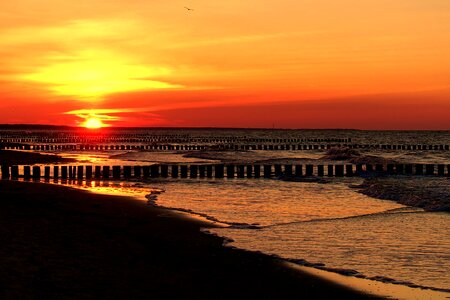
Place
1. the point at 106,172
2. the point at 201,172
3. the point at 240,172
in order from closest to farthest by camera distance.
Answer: the point at 106,172 → the point at 201,172 → the point at 240,172

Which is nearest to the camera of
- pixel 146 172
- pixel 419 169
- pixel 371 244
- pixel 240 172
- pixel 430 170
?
pixel 371 244

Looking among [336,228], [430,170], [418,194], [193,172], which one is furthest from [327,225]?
[430,170]

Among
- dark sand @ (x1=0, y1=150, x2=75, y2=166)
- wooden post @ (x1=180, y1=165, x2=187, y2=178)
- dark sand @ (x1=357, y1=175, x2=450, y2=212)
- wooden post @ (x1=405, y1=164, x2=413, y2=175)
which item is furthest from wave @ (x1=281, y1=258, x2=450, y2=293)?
dark sand @ (x1=0, y1=150, x2=75, y2=166)

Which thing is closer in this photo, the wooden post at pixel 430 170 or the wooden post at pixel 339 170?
the wooden post at pixel 339 170

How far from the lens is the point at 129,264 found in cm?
1136

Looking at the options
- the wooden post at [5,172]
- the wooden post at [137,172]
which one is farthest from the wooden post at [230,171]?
the wooden post at [5,172]

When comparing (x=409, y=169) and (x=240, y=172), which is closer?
(x=240, y=172)

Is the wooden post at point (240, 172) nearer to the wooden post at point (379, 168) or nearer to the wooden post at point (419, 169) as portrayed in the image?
the wooden post at point (379, 168)

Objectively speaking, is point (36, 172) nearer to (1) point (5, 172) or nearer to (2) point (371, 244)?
(1) point (5, 172)

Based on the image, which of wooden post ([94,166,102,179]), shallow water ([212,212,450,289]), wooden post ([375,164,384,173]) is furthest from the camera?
wooden post ([375,164,384,173])

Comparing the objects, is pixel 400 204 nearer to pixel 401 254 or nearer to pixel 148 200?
pixel 148 200

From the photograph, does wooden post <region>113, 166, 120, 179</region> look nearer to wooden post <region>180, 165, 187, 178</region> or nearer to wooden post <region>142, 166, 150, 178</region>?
wooden post <region>142, 166, 150, 178</region>

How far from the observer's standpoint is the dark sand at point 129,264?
9500 mm

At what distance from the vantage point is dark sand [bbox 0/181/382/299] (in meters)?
9.50
